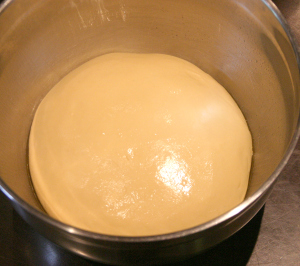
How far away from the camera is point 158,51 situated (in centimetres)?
123

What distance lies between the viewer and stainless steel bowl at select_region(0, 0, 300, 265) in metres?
0.87

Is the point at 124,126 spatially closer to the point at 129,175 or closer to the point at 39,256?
the point at 129,175

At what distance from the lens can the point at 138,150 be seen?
88 cm

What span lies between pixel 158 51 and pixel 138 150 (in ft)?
1.66

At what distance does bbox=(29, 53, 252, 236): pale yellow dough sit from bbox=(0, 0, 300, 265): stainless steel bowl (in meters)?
0.06

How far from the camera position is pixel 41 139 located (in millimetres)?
961

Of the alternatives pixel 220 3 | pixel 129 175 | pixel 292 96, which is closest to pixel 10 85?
pixel 129 175

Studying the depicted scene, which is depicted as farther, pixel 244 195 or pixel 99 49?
pixel 99 49

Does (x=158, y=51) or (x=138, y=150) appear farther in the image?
(x=158, y=51)

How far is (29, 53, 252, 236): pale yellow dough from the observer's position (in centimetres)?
81

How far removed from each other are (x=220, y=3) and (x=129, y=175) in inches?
25.0

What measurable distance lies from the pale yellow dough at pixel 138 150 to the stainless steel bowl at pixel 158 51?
63 mm

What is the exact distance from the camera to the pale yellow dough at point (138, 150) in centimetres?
81

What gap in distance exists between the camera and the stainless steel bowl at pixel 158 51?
87cm
